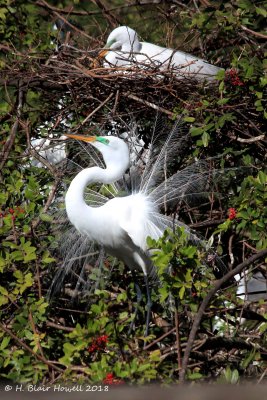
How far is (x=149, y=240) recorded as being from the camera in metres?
2.27

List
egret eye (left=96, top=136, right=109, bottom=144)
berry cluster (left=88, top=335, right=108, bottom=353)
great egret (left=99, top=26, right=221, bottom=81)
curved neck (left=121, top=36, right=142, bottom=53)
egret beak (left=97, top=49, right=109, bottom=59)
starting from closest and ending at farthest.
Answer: berry cluster (left=88, top=335, right=108, bottom=353) → egret eye (left=96, top=136, right=109, bottom=144) → great egret (left=99, top=26, right=221, bottom=81) → egret beak (left=97, top=49, right=109, bottom=59) → curved neck (left=121, top=36, right=142, bottom=53)

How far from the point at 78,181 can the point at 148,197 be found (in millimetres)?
397

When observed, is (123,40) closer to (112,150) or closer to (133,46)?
(133,46)

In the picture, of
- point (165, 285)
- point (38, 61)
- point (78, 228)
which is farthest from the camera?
point (38, 61)

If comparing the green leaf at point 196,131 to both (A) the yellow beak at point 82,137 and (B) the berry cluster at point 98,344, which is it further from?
(B) the berry cluster at point 98,344

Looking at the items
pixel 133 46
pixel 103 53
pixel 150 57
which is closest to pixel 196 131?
pixel 150 57

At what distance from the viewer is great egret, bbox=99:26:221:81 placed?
11.4 ft

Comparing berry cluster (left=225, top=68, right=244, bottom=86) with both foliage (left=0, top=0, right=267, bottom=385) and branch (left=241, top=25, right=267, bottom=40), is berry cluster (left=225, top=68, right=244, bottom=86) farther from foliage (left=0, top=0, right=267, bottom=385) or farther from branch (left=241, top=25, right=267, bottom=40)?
branch (left=241, top=25, right=267, bottom=40)

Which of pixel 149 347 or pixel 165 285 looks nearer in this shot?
pixel 165 285

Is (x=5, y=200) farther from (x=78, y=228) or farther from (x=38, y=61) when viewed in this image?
(x=38, y=61)

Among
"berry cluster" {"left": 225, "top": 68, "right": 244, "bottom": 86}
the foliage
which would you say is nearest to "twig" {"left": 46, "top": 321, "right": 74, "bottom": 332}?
the foliage

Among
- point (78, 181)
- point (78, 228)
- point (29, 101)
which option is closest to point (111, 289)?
point (78, 228)

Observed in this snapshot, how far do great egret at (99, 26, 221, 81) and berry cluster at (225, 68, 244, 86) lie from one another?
6.4 inches

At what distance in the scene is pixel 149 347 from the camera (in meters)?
2.54
